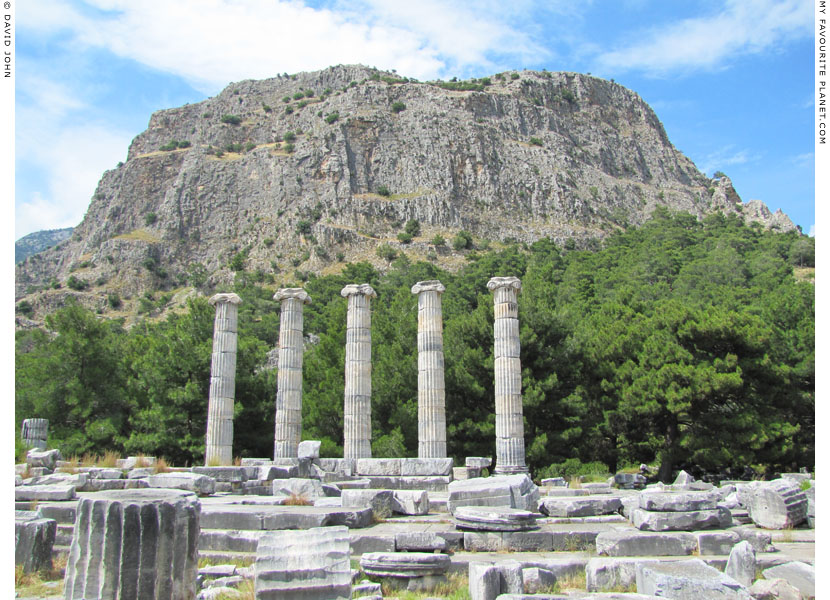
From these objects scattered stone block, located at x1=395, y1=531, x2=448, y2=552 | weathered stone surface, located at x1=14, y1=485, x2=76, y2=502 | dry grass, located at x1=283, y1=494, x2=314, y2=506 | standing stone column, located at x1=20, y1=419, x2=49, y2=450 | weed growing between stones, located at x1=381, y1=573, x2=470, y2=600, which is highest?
standing stone column, located at x1=20, y1=419, x2=49, y2=450

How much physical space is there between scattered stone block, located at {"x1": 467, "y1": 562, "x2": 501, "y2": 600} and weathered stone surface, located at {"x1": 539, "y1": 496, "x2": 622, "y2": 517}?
4.86m

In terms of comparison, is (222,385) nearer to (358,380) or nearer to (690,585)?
(358,380)

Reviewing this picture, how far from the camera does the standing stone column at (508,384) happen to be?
2003 cm

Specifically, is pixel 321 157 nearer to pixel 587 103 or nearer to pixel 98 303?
pixel 98 303

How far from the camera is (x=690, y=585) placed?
5.92m

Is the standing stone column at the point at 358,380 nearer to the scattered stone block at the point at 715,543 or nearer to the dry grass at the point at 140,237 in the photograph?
the scattered stone block at the point at 715,543

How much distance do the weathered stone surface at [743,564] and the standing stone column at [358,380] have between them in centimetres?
1485

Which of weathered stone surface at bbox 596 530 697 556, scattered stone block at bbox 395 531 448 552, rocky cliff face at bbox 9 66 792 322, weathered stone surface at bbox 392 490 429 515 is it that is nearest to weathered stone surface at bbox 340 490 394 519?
weathered stone surface at bbox 392 490 429 515

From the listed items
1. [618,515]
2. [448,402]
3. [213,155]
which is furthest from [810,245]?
[213,155]

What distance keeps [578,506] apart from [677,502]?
77.6 inches

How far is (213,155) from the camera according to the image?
103812 millimetres

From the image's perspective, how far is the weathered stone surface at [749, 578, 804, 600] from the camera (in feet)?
21.6

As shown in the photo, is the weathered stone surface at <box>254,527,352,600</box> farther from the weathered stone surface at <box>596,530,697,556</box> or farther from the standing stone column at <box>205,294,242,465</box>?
the standing stone column at <box>205,294,242,465</box>

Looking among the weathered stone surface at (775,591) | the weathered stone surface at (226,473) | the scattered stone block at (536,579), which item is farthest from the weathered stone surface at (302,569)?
the weathered stone surface at (226,473)
